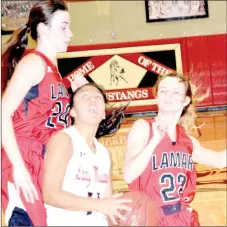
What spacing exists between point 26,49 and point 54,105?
0.11m

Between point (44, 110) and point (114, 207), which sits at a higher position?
point (44, 110)

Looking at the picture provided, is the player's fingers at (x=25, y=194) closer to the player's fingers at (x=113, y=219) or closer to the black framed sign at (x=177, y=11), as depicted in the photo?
the player's fingers at (x=113, y=219)

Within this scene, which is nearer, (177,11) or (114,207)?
(114,207)

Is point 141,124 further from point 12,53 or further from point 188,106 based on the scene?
point 12,53

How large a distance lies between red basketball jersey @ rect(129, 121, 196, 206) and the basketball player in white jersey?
50 millimetres

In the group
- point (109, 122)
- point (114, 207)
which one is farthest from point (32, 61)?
point (114, 207)

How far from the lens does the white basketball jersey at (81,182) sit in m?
0.84

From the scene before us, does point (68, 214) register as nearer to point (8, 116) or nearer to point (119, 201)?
point (119, 201)

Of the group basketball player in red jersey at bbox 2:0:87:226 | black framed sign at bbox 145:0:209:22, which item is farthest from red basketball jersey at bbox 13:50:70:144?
black framed sign at bbox 145:0:209:22

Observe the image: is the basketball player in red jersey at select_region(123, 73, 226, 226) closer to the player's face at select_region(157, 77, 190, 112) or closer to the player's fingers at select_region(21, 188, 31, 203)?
the player's face at select_region(157, 77, 190, 112)

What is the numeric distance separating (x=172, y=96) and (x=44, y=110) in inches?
9.0

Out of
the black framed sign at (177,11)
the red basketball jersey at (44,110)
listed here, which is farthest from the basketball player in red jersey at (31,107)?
the black framed sign at (177,11)

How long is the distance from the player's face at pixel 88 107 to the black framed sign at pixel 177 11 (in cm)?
214

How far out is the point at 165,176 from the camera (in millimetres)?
855
